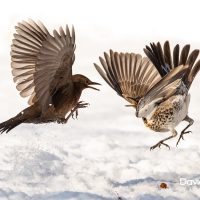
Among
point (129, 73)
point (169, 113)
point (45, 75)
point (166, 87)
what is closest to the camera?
point (166, 87)

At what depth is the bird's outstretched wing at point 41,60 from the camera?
6609 millimetres

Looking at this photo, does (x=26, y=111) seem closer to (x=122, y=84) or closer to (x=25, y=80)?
(x=25, y=80)

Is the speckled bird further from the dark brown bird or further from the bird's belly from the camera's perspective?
the dark brown bird

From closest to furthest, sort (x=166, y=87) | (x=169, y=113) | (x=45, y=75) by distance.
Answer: (x=166, y=87)
(x=45, y=75)
(x=169, y=113)

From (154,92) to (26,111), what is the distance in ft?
4.90

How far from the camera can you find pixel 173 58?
7.20 metres

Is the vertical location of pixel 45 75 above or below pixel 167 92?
above

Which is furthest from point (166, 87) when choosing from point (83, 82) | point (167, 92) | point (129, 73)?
point (129, 73)

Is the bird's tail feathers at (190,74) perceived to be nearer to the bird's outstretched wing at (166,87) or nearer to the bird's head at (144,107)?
the bird's outstretched wing at (166,87)

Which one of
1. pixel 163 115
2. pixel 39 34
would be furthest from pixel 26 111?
pixel 163 115

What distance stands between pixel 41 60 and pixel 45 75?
0.22 meters

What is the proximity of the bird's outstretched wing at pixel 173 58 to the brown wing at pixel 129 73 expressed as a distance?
3.45 ft

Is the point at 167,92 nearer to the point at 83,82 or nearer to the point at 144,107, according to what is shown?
the point at 144,107

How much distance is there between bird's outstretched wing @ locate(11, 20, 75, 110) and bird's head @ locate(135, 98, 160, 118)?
769mm
